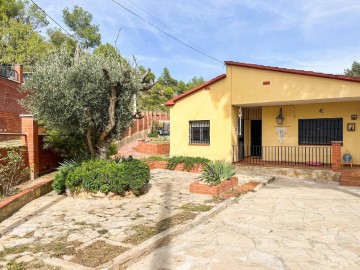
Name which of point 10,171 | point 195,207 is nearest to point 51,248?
point 195,207

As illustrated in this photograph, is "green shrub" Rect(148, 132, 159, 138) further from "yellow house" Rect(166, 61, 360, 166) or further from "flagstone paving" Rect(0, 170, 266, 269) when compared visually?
"flagstone paving" Rect(0, 170, 266, 269)

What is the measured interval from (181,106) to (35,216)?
10019 millimetres

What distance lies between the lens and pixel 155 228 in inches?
213

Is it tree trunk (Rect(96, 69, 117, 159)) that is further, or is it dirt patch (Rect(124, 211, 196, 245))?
tree trunk (Rect(96, 69, 117, 159))

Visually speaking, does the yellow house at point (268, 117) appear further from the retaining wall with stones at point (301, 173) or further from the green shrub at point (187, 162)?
the retaining wall with stones at point (301, 173)

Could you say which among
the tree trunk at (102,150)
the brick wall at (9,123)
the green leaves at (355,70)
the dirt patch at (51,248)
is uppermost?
the green leaves at (355,70)

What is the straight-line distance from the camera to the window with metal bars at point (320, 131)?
1270cm

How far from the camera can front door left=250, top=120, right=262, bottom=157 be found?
15.5 m

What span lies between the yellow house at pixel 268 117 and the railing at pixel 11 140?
772cm

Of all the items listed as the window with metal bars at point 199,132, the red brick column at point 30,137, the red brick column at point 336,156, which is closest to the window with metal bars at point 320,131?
the red brick column at point 336,156

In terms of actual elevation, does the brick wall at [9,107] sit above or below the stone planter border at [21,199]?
above

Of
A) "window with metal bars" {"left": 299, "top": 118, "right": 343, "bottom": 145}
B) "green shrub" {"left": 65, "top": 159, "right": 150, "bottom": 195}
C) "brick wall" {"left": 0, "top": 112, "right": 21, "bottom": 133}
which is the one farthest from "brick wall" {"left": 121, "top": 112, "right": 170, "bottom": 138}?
"green shrub" {"left": 65, "top": 159, "right": 150, "bottom": 195}

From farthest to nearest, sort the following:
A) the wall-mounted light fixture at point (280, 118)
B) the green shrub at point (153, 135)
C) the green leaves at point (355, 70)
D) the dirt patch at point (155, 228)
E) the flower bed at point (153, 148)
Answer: the green leaves at point (355, 70), the green shrub at point (153, 135), the flower bed at point (153, 148), the wall-mounted light fixture at point (280, 118), the dirt patch at point (155, 228)

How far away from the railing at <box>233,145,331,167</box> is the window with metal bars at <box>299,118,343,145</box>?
331 millimetres
